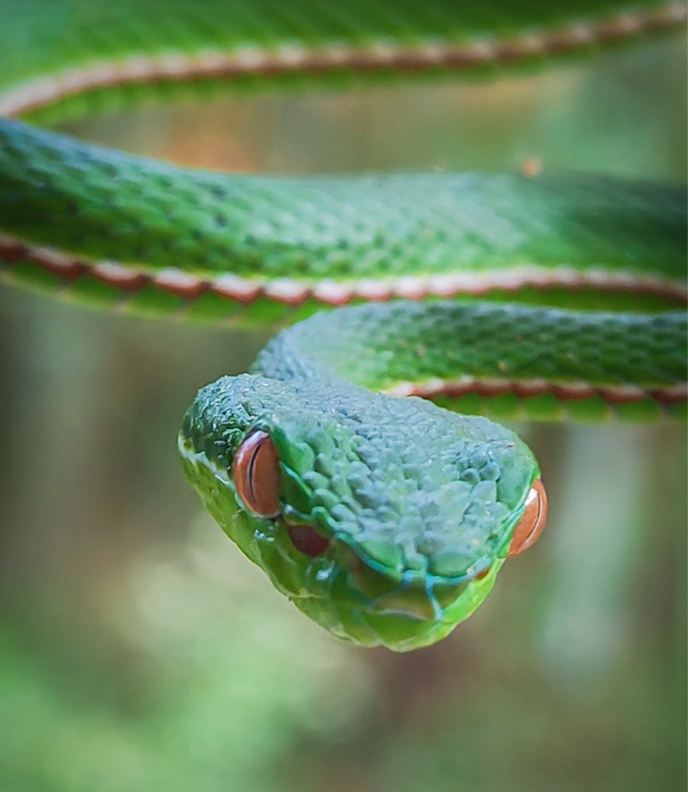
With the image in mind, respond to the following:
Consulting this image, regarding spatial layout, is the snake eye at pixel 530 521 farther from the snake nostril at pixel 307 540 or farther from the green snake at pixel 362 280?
the snake nostril at pixel 307 540

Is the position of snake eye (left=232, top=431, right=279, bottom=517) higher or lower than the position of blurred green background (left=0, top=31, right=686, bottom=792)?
higher

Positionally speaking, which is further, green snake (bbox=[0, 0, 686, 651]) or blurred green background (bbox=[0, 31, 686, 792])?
blurred green background (bbox=[0, 31, 686, 792])

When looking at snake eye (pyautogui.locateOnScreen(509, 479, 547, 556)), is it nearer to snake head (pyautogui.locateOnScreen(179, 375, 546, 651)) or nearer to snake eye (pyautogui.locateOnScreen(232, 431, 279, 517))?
snake head (pyautogui.locateOnScreen(179, 375, 546, 651))

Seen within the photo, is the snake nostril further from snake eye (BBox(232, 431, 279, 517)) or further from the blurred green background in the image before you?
the blurred green background

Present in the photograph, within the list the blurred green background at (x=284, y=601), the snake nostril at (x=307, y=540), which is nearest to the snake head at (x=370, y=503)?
the snake nostril at (x=307, y=540)

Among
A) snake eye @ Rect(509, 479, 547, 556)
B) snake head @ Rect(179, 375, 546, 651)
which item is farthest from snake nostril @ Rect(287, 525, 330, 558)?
snake eye @ Rect(509, 479, 547, 556)

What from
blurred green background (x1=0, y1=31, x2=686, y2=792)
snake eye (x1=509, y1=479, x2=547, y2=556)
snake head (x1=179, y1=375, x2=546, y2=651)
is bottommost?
blurred green background (x1=0, y1=31, x2=686, y2=792)
